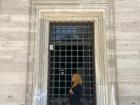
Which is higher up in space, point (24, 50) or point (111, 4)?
point (111, 4)

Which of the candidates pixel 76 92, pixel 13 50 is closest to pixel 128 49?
pixel 76 92

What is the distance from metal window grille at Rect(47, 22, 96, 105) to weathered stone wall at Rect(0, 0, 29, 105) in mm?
1005

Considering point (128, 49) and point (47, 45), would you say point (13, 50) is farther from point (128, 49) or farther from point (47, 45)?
point (128, 49)

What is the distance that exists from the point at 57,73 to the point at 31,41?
54.6 inches

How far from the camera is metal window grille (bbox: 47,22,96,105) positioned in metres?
12.2

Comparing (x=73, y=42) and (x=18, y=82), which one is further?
(x=73, y=42)

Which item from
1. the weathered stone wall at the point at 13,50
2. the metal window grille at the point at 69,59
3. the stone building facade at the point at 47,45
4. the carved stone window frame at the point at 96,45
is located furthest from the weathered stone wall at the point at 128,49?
the weathered stone wall at the point at 13,50

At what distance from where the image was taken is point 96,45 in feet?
40.4

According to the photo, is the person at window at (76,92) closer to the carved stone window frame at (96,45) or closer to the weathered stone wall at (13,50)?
the carved stone window frame at (96,45)

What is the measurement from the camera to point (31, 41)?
12062 mm

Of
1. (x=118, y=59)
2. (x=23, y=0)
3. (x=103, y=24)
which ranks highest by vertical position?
(x=23, y=0)

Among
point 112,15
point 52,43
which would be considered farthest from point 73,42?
point 112,15

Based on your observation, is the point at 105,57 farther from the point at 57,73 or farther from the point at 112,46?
the point at 57,73

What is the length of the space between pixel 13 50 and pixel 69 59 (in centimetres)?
190
